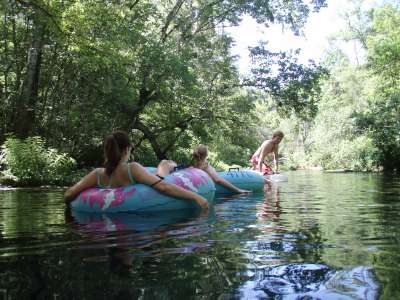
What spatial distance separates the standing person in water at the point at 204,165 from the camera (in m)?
7.83

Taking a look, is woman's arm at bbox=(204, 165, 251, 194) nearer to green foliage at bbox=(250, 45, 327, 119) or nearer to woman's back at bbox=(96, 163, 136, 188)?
woman's back at bbox=(96, 163, 136, 188)

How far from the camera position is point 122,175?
5742 mm

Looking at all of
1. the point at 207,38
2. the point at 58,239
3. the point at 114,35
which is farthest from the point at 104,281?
the point at 207,38

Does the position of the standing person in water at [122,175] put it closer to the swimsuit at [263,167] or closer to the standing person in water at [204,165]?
the standing person in water at [204,165]

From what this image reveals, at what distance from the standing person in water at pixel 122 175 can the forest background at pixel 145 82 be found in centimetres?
524

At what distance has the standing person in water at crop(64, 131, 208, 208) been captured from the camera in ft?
17.7

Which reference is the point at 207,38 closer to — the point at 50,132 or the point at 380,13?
the point at 50,132

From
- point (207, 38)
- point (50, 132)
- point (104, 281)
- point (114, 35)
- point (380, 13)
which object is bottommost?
point (104, 281)

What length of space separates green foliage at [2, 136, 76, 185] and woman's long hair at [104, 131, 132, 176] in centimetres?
753

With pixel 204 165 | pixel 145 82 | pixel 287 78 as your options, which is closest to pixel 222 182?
pixel 204 165

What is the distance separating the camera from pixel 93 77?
16422mm

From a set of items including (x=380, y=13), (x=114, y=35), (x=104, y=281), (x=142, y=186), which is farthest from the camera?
(x=380, y=13)

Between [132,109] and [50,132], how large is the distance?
125 inches

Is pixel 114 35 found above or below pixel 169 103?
above
